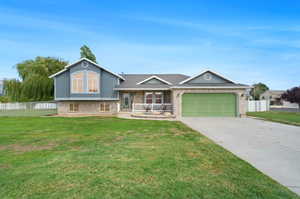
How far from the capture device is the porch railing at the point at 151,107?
63.0 feet

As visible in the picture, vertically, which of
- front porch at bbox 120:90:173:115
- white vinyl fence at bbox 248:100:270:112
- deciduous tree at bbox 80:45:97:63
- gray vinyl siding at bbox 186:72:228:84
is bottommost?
white vinyl fence at bbox 248:100:270:112

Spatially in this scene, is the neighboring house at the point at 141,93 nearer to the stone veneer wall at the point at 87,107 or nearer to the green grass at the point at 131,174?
the stone veneer wall at the point at 87,107

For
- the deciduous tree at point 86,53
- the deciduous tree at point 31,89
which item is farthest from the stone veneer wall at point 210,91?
the deciduous tree at point 31,89

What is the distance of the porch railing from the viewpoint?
63.0ft

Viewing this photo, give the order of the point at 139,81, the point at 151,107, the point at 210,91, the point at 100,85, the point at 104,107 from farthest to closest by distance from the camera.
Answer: the point at 139,81 → the point at 104,107 → the point at 100,85 → the point at 151,107 → the point at 210,91

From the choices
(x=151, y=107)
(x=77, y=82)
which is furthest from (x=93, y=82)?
(x=151, y=107)

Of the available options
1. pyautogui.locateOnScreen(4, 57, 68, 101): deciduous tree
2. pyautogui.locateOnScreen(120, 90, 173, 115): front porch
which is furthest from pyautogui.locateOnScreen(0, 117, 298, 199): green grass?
pyautogui.locateOnScreen(4, 57, 68, 101): deciduous tree

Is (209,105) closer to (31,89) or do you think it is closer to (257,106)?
(257,106)

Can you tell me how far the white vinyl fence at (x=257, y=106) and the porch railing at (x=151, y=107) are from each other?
13.8 m

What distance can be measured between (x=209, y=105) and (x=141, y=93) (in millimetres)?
8291

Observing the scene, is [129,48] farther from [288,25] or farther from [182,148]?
[182,148]

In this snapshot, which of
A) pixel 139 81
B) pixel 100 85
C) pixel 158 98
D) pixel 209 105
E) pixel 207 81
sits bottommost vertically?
pixel 209 105

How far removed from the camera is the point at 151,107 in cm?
1948

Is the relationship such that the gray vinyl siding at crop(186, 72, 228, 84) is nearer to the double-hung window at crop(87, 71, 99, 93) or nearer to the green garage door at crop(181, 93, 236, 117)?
the green garage door at crop(181, 93, 236, 117)
